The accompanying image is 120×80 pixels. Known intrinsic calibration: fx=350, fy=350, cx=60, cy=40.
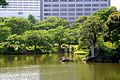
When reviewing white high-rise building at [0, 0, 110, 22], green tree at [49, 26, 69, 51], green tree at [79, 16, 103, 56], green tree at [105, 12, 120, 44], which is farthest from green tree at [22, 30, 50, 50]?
white high-rise building at [0, 0, 110, 22]

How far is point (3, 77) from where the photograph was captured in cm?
2889

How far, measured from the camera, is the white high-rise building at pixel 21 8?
14912 centimetres

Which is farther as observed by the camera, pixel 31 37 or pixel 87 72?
pixel 31 37

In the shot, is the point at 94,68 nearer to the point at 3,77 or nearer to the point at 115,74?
the point at 115,74

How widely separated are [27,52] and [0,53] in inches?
178

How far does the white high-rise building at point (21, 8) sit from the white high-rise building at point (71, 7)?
Answer: 22662mm

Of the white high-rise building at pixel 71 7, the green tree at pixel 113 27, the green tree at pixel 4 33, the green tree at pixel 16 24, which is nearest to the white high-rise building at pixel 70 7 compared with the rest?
the white high-rise building at pixel 71 7

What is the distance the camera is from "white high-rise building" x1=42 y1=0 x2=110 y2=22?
125000 mm

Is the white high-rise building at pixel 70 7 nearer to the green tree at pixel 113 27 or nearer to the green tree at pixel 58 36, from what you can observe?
the green tree at pixel 58 36

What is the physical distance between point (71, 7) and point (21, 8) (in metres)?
35.9

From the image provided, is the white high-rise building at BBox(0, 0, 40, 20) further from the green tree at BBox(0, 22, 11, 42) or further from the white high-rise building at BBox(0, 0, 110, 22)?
the green tree at BBox(0, 22, 11, 42)

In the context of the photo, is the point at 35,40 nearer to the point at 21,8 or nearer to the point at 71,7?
the point at 71,7

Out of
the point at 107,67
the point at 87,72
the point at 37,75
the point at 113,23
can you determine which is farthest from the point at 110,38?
the point at 37,75

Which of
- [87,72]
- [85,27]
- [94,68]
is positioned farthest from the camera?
[85,27]
